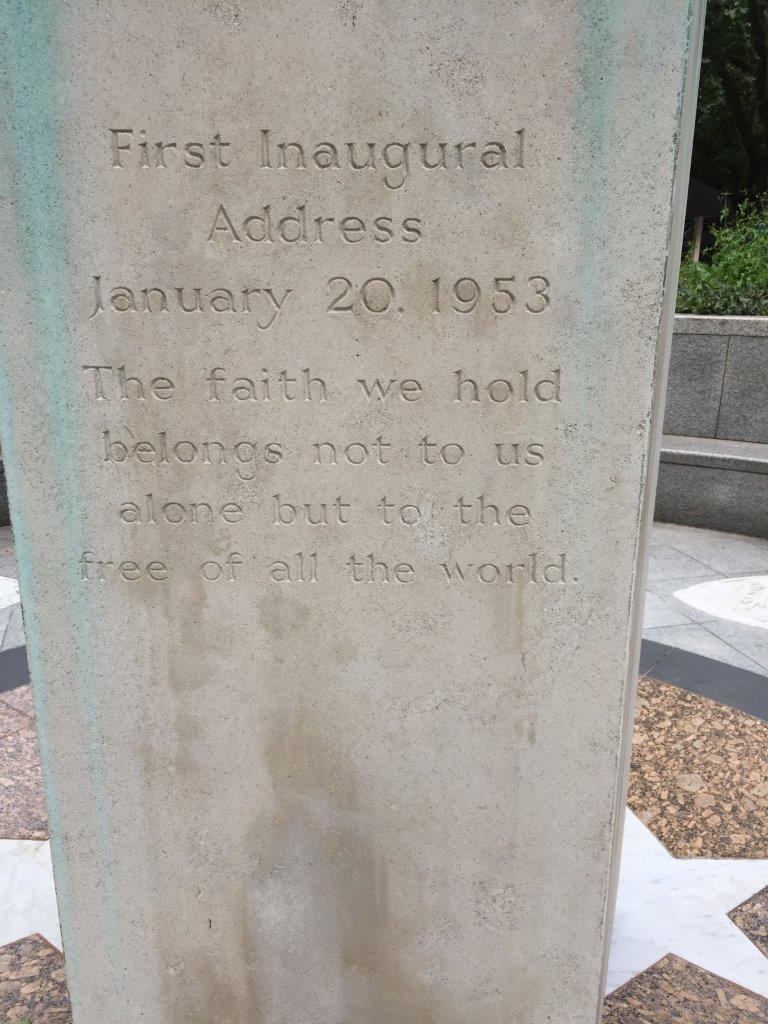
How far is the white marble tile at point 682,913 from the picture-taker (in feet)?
8.96

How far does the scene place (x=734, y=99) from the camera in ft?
62.3

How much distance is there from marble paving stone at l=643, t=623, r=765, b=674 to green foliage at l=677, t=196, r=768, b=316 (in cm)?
A: 463

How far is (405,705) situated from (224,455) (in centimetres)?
82

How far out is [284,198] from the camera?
5.94 feet

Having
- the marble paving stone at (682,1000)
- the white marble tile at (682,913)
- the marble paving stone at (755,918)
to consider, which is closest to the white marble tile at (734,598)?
the white marble tile at (682,913)

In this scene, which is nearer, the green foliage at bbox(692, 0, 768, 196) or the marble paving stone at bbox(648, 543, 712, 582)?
the marble paving stone at bbox(648, 543, 712, 582)

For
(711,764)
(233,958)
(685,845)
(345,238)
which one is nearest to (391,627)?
(345,238)

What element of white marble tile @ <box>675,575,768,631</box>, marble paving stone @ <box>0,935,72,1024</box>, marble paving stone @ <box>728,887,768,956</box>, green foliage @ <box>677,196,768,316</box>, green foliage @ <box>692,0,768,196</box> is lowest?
marble paving stone @ <box>0,935,72,1024</box>

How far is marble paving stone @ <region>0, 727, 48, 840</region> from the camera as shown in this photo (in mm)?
3484

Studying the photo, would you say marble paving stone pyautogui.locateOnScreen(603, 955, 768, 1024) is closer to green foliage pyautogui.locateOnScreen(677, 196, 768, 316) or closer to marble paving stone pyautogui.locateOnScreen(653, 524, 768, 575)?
marble paving stone pyautogui.locateOnScreen(653, 524, 768, 575)

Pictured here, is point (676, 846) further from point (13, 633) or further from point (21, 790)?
point (13, 633)

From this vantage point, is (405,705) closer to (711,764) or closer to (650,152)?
(650,152)

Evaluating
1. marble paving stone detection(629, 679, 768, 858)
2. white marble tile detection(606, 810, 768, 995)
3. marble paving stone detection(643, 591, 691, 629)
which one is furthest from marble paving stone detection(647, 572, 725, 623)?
white marble tile detection(606, 810, 768, 995)

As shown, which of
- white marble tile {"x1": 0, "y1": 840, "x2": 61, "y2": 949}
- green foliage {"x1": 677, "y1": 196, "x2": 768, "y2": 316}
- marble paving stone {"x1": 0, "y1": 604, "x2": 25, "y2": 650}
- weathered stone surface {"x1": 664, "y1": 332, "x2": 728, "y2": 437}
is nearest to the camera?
white marble tile {"x1": 0, "y1": 840, "x2": 61, "y2": 949}
